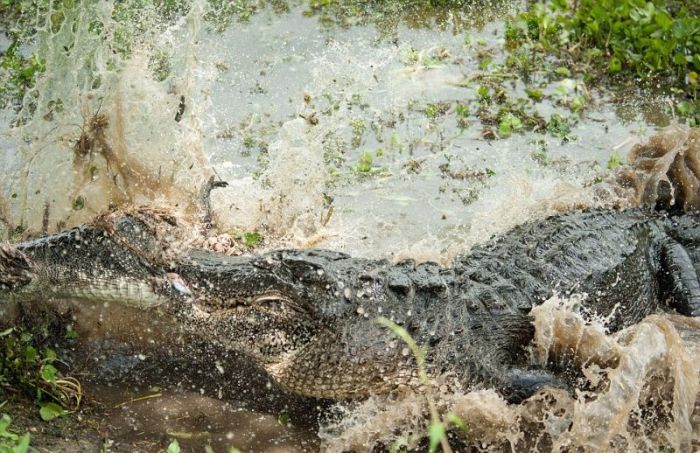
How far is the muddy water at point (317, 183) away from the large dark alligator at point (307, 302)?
6.9 inches

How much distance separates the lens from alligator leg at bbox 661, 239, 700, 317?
500 cm

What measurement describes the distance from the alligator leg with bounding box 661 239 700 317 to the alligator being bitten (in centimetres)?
116

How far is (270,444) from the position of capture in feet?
14.2

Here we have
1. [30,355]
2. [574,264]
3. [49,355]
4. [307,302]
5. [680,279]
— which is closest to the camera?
[307,302]

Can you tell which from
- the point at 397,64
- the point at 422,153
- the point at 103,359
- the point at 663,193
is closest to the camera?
the point at 103,359

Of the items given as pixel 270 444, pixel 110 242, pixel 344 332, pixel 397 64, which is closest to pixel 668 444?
pixel 344 332

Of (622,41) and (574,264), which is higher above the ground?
(622,41)

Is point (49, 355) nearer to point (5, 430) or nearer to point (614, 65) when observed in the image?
point (5, 430)

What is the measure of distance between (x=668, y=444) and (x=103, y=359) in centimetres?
293

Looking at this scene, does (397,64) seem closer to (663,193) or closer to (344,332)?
(663,193)

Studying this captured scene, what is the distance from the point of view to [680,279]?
5.07 metres

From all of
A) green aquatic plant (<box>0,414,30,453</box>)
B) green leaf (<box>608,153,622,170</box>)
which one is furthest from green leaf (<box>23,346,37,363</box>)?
green leaf (<box>608,153,622,170</box>)

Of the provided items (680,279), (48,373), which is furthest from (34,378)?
(680,279)

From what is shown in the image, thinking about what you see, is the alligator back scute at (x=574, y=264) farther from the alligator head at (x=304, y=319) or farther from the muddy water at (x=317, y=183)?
the alligator head at (x=304, y=319)
